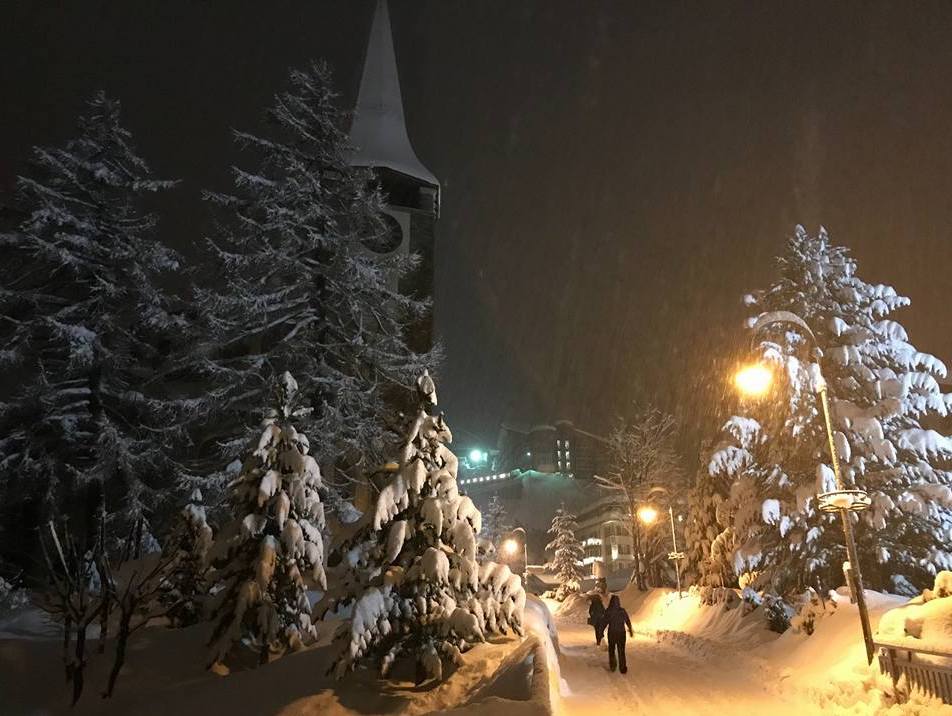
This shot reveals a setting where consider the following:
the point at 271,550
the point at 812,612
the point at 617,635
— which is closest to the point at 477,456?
the point at 812,612

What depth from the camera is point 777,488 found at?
20406 mm

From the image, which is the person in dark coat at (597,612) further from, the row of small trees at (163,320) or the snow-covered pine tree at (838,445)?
the row of small trees at (163,320)

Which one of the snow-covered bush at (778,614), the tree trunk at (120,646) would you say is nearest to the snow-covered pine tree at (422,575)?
the tree trunk at (120,646)

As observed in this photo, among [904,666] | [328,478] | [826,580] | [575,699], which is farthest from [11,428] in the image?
[826,580]

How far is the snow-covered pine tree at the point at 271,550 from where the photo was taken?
11.2 m

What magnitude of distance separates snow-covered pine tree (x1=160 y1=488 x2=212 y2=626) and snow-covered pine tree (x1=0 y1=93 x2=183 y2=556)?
5.11 meters

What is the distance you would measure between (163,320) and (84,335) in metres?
2.07

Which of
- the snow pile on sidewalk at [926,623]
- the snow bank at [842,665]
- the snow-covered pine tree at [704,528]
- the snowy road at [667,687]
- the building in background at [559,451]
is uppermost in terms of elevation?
the building in background at [559,451]

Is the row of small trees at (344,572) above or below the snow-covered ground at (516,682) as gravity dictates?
above

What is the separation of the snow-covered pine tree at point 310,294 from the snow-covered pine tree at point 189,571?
2884mm

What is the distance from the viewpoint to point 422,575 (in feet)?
30.3

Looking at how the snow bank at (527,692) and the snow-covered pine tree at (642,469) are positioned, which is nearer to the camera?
the snow bank at (527,692)

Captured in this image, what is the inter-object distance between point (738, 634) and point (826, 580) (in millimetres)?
2917

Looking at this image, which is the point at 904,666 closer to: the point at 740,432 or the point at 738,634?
the point at 738,634
